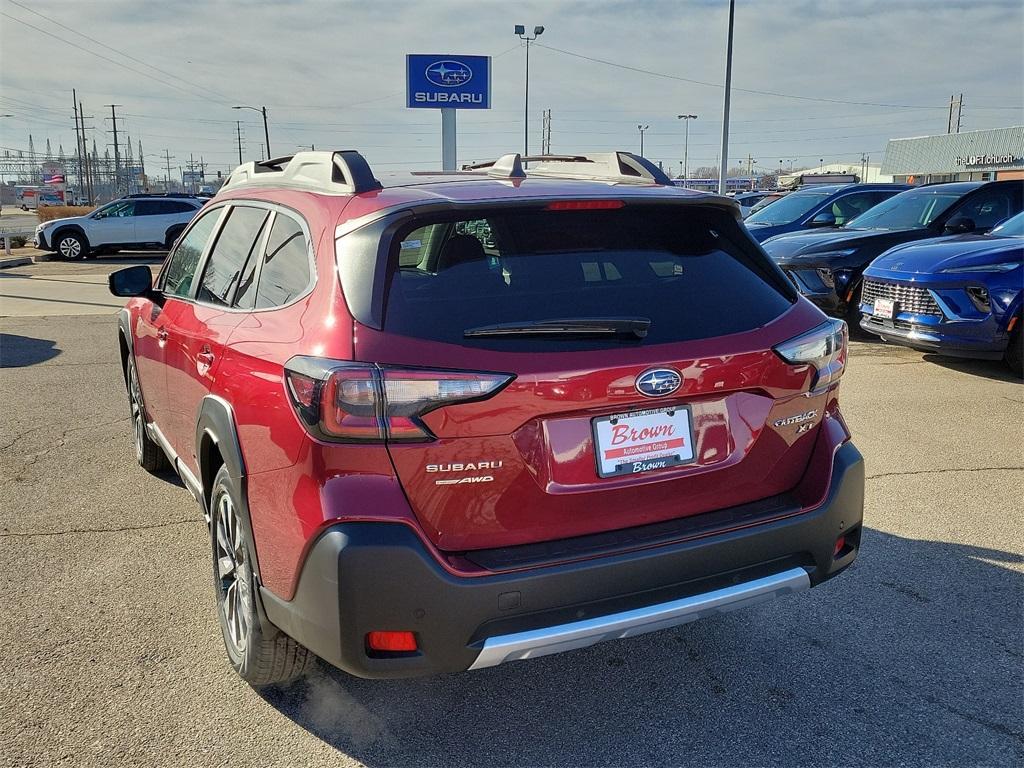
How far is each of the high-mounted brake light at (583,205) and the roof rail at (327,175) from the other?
592 mm

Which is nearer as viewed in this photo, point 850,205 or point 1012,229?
point 1012,229

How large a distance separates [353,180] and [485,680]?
178cm

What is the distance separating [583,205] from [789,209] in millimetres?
12392

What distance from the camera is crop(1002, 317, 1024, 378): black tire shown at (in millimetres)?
7344

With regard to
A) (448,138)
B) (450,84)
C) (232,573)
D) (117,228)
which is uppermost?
(450,84)

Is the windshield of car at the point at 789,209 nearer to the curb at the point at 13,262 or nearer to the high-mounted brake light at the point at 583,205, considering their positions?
the high-mounted brake light at the point at 583,205

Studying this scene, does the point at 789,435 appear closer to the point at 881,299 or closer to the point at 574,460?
the point at 574,460

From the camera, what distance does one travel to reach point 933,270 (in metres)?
7.61

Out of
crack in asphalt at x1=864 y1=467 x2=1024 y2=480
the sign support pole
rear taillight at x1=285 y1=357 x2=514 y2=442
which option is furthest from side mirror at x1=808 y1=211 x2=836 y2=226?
the sign support pole

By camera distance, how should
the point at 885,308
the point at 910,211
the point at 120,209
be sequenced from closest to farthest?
the point at 885,308, the point at 910,211, the point at 120,209

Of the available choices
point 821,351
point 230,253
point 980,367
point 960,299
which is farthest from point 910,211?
point 230,253

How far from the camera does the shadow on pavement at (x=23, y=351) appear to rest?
354 inches

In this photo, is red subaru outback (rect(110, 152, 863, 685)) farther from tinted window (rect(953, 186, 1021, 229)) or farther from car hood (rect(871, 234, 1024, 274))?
tinted window (rect(953, 186, 1021, 229))

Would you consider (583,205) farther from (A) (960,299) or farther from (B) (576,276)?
(A) (960,299)
